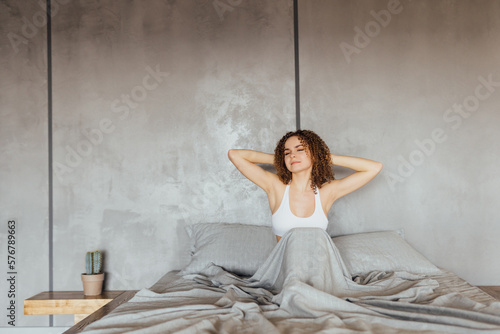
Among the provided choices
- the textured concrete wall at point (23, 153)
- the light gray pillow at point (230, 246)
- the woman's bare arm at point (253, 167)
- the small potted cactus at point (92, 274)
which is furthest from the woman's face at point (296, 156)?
the textured concrete wall at point (23, 153)

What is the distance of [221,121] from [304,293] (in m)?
1.82

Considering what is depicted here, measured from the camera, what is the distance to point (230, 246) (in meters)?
2.70

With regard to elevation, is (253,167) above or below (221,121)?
below

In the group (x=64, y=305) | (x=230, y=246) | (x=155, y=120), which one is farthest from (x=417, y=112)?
(x=64, y=305)

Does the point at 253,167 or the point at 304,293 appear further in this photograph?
the point at 253,167

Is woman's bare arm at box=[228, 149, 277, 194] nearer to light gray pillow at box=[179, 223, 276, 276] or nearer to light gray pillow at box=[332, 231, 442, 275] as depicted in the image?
light gray pillow at box=[179, 223, 276, 276]

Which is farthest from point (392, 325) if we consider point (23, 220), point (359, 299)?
point (23, 220)

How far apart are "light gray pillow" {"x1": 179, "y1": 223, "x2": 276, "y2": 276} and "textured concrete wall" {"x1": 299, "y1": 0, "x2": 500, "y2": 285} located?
63 centimetres

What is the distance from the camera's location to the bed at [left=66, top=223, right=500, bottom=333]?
57.5 inches

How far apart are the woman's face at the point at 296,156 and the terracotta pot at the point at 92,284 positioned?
1.50 metres

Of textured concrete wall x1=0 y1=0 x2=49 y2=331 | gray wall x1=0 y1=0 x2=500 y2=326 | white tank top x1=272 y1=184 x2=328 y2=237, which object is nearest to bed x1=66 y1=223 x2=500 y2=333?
white tank top x1=272 y1=184 x2=328 y2=237

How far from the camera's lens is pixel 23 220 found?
10.5 ft

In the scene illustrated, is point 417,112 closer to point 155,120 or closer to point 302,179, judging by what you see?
point 302,179

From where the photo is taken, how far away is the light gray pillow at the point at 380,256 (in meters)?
2.47
